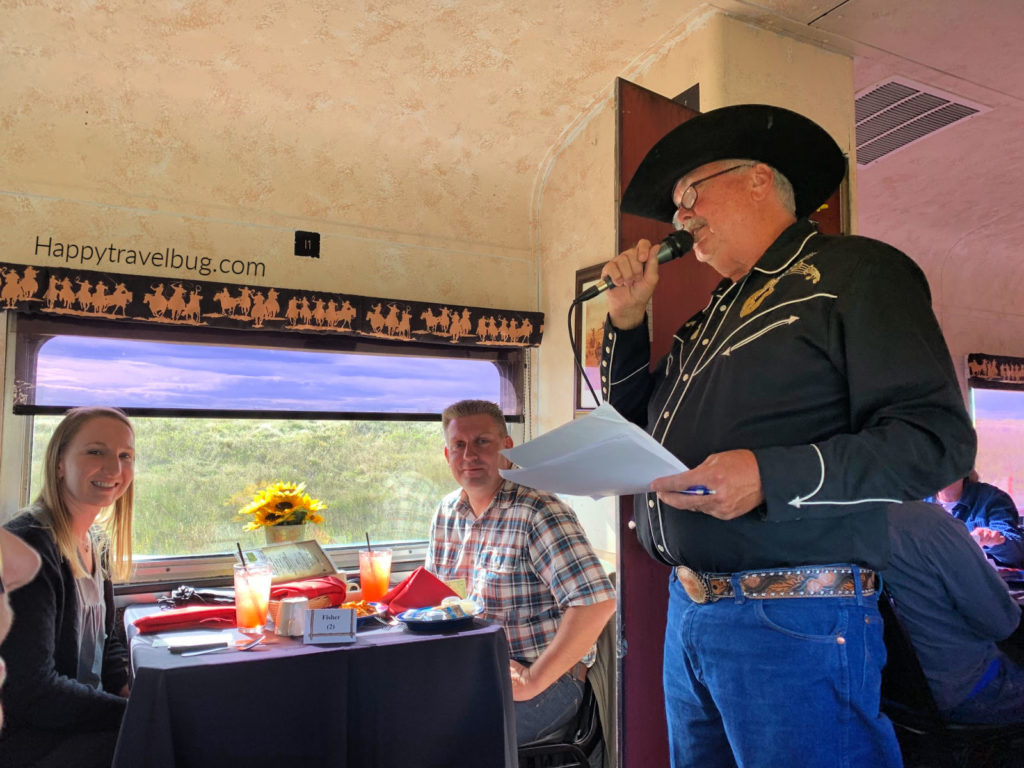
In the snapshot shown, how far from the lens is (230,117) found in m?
3.32

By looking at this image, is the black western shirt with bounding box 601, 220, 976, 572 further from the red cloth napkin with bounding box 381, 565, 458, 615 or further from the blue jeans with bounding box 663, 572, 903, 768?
the red cloth napkin with bounding box 381, 565, 458, 615

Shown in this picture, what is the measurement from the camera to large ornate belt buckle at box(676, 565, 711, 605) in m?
1.32

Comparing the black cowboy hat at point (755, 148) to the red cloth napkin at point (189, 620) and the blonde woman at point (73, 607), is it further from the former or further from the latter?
the blonde woman at point (73, 607)

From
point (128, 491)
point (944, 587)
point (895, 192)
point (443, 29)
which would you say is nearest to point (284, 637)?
point (128, 491)

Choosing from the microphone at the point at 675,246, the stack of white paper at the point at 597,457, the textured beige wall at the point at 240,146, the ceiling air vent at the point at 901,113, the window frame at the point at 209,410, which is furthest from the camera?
the ceiling air vent at the point at 901,113

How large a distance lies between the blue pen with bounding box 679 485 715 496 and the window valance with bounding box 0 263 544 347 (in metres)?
2.61

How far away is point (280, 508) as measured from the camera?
3.17 metres

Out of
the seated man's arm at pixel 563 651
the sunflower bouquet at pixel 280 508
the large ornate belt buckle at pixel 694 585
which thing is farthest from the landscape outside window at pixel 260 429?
the large ornate belt buckle at pixel 694 585

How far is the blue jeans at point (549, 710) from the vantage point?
237 centimetres

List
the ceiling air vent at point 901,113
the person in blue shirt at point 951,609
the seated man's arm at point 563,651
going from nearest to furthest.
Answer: the person in blue shirt at point 951,609 → the seated man's arm at point 563,651 → the ceiling air vent at point 901,113

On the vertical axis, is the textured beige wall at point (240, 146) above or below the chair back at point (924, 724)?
above

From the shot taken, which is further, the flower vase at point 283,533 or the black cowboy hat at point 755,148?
the flower vase at point 283,533

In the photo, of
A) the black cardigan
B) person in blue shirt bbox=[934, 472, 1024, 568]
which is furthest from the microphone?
person in blue shirt bbox=[934, 472, 1024, 568]

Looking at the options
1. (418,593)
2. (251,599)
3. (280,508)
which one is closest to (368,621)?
(418,593)
